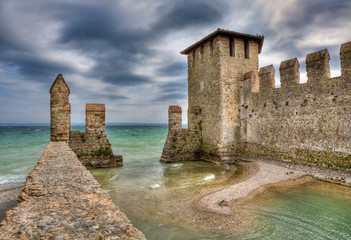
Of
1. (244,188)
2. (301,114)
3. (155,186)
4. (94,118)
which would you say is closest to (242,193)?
(244,188)

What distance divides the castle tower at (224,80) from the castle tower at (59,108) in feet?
26.3

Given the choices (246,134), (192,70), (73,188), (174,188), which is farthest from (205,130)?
(73,188)

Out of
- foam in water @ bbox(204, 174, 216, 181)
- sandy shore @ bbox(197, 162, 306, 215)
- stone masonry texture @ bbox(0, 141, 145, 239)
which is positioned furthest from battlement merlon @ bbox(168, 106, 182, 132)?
stone masonry texture @ bbox(0, 141, 145, 239)

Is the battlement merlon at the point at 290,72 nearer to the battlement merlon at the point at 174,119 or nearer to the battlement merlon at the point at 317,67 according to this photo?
the battlement merlon at the point at 317,67

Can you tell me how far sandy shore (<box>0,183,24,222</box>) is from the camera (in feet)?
19.9

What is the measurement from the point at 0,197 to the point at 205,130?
10.6 metres

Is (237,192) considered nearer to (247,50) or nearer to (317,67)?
(317,67)

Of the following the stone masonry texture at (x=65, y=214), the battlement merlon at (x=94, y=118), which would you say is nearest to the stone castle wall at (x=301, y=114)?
the battlement merlon at (x=94, y=118)

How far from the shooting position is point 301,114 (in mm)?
9867

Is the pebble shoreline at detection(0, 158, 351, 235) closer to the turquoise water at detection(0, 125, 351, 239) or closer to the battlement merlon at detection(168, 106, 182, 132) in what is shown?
the turquoise water at detection(0, 125, 351, 239)

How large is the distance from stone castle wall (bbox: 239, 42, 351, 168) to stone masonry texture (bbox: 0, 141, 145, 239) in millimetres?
9210

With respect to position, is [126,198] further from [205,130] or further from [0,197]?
[205,130]

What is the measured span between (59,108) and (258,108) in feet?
33.4

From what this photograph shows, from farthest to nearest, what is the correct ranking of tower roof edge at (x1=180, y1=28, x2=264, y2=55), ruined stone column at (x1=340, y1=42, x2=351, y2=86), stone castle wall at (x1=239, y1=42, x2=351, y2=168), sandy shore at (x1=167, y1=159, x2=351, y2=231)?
tower roof edge at (x1=180, y1=28, x2=264, y2=55), stone castle wall at (x1=239, y1=42, x2=351, y2=168), ruined stone column at (x1=340, y1=42, x2=351, y2=86), sandy shore at (x1=167, y1=159, x2=351, y2=231)
